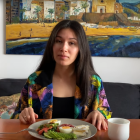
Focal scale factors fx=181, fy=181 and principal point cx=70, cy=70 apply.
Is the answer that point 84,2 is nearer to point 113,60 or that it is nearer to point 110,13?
point 110,13

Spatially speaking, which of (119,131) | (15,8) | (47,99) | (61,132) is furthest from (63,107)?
(15,8)

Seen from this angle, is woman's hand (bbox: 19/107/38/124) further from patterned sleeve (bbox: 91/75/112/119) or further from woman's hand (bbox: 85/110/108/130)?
patterned sleeve (bbox: 91/75/112/119)

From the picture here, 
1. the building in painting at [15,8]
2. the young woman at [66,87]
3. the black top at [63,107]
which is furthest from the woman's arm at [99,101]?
the building in painting at [15,8]

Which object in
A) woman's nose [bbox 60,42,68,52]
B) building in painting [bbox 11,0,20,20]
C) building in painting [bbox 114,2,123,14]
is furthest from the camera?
building in painting [bbox 11,0,20,20]

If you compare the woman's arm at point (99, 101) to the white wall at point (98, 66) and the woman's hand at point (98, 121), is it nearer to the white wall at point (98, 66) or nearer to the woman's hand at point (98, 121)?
the woman's hand at point (98, 121)

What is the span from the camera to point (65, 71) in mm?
1363

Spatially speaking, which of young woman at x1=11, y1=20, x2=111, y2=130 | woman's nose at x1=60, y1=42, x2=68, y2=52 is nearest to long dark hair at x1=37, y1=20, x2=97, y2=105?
young woman at x1=11, y1=20, x2=111, y2=130

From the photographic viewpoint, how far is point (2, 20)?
2.35m

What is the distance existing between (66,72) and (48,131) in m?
0.66

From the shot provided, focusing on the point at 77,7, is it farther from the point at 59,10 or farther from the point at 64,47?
the point at 64,47

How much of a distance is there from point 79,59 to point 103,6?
46.3 inches

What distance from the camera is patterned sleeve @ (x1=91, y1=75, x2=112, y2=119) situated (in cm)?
119

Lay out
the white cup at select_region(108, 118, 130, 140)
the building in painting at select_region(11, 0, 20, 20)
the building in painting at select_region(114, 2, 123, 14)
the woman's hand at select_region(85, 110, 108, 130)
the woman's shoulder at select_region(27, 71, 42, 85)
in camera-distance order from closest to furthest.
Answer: the white cup at select_region(108, 118, 130, 140) → the woman's hand at select_region(85, 110, 108, 130) → the woman's shoulder at select_region(27, 71, 42, 85) → the building in painting at select_region(114, 2, 123, 14) → the building in painting at select_region(11, 0, 20, 20)

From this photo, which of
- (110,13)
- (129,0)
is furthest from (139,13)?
(110,13)
